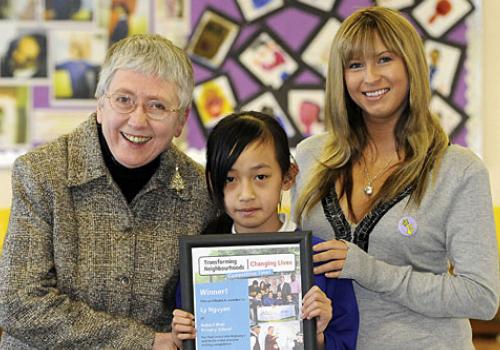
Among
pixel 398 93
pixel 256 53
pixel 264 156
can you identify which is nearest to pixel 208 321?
pixel 264 156

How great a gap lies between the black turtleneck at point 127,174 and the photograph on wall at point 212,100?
197 centimetres

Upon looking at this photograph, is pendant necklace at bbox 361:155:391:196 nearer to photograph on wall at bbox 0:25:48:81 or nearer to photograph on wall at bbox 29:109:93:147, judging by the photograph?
photograph on wall at bbox 29:109:93:147

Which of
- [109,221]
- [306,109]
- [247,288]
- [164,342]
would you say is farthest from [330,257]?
[306,109]

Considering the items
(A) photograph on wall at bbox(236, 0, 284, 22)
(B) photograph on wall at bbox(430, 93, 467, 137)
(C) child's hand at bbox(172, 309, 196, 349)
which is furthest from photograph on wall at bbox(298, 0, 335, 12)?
(C) child's hand at bbox(172, 309, 196, 349)

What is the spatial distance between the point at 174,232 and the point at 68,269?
0.95 ft

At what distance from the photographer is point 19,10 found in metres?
3.79

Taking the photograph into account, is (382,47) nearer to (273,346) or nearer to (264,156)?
(264,156)

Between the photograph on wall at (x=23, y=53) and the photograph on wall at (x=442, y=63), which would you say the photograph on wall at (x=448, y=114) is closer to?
the photograph on wall at (x=442, y=63)

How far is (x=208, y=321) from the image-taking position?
1719 mm

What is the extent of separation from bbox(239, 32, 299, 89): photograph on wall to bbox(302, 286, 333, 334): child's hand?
2.39 m

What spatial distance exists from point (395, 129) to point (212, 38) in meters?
1.97

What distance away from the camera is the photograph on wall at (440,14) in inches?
158

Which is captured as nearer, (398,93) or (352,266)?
(352,266)

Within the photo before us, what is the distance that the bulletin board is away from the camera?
12.4 ft
